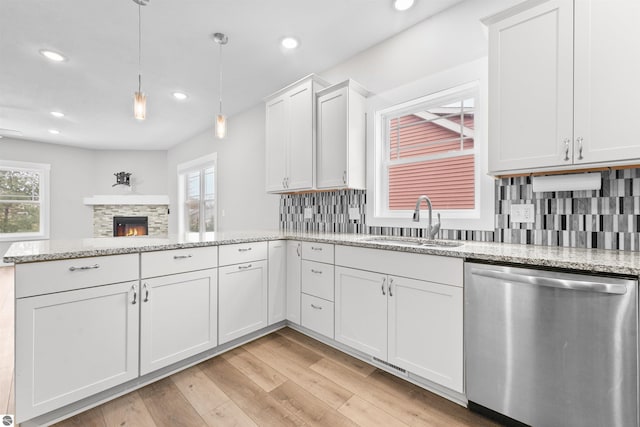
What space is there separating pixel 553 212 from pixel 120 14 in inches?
138

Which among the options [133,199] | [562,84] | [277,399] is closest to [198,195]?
[133,199]

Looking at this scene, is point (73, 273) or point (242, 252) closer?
point (73, 273)

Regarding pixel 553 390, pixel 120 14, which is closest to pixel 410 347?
pixel 553 390

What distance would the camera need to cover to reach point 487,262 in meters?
1.47

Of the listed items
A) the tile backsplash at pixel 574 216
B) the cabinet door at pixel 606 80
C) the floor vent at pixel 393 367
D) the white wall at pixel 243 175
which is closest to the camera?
the cabinet door at pixel 606 80

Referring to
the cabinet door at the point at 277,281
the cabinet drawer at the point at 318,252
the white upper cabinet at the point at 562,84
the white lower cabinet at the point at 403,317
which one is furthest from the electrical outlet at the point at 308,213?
→ the white upper cabinet at the point at 562,84

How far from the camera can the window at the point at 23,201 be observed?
5707 mm

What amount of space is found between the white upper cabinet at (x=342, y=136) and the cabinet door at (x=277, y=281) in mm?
745

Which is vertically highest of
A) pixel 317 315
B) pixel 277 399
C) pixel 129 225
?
pixel 129 225

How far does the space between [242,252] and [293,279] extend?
561mm

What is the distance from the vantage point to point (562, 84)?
1483 millimetres

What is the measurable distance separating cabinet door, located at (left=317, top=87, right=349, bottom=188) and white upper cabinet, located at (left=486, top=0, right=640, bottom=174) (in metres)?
1.22

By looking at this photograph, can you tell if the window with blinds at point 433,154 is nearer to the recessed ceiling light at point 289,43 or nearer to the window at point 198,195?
the recessed ceiling light at point 289,43

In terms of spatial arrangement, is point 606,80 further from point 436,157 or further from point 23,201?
point 23,201
